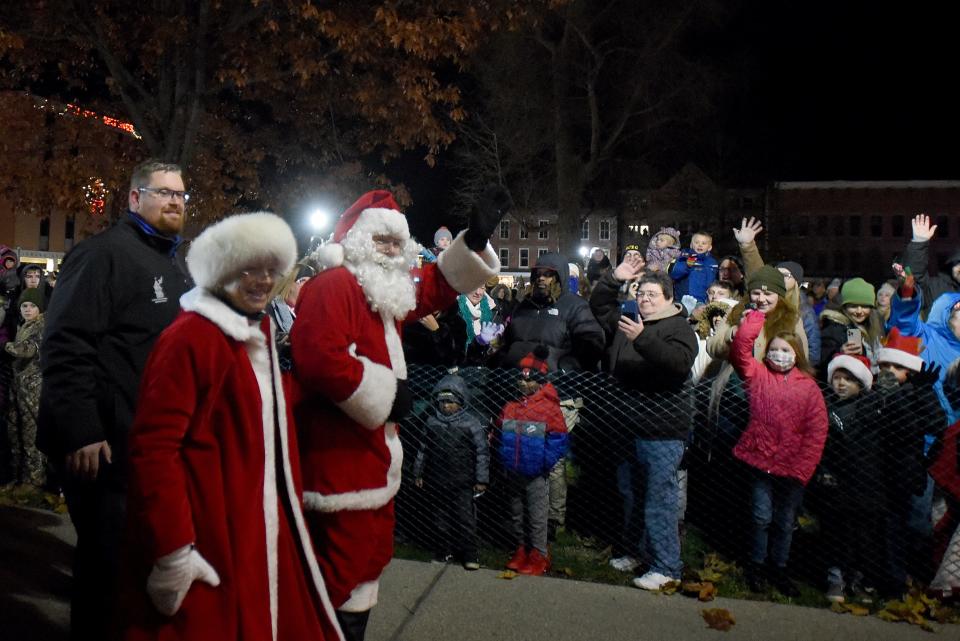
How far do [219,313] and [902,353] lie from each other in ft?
13.8

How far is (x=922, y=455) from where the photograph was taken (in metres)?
4.40

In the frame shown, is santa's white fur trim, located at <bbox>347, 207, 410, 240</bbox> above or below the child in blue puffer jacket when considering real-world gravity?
above

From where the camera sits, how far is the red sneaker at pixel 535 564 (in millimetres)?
4754

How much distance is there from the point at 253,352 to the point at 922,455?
397cm

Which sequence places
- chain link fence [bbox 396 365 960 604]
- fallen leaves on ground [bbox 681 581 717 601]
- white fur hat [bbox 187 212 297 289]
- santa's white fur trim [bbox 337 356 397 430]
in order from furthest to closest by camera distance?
1. chain link fence [bbox 396 365 960 604]
2. fallen leaves on ground [bbox 681 581 717 601]
3. santa's white fur trim [bbox 337 356 397 430]
4. white fur hat [bbox 187 212 297 289]

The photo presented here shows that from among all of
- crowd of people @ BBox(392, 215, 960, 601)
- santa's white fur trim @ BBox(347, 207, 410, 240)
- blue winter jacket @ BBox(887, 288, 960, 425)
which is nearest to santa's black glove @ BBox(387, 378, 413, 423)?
santa's white fur trim @ BBox(347, 207, 410, 240)

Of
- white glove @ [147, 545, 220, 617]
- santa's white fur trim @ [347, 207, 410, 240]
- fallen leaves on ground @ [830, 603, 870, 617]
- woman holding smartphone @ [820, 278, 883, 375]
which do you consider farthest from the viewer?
woman holding smartphone @ [820, 278, 883, 375]

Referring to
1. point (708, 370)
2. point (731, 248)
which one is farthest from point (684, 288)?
point (731, 248)

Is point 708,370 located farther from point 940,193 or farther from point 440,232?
point 940,193

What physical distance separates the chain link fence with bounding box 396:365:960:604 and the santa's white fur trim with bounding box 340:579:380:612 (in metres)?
2.05

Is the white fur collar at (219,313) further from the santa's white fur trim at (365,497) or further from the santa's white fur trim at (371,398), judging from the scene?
the santa's white fur trim at (365,497)

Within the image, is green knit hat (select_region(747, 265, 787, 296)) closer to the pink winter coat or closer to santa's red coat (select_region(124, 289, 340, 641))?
the pink winter coat

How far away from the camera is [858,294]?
19.9 feet

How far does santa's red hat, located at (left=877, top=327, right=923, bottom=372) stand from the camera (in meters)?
4.61
